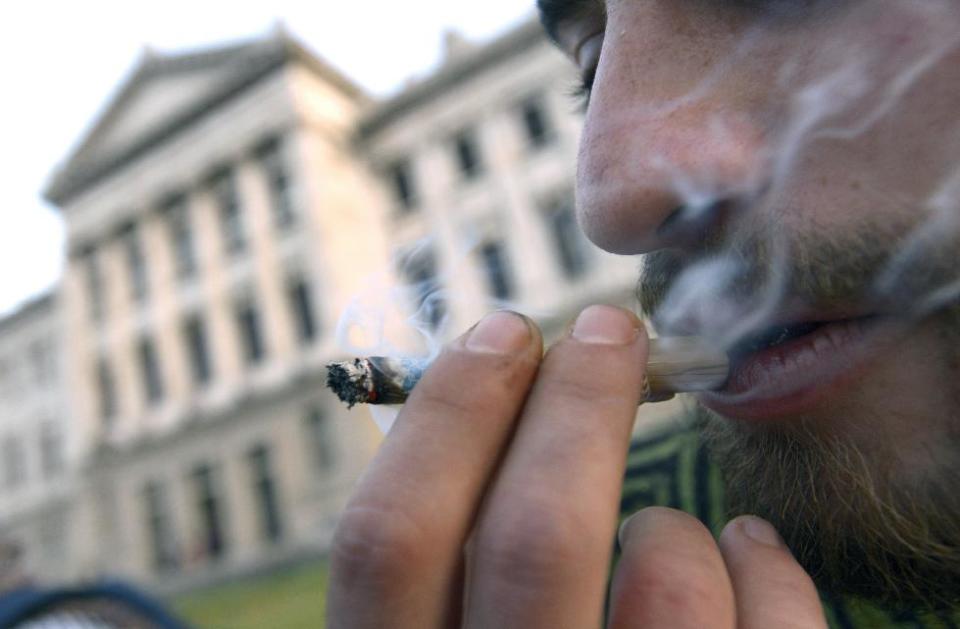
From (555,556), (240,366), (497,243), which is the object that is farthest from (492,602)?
(240,366)

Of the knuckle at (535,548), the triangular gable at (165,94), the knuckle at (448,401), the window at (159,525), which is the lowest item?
the window at (159,525)

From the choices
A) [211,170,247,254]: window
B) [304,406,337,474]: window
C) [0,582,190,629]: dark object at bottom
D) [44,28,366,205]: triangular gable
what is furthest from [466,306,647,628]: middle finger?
[211,170,247,254]: window

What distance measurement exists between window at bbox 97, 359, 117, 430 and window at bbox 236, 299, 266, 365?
5485 millimetres

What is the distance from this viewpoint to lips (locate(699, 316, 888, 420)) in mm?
770

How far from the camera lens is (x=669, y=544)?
0.68 metres

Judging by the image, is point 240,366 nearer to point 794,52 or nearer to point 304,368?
point 304,368

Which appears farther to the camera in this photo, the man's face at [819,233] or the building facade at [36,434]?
the building facade at [36,434]

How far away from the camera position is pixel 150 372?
22.4 m

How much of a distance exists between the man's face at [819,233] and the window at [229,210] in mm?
20948

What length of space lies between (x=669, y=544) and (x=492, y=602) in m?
0.19

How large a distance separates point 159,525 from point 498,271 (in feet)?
43.6

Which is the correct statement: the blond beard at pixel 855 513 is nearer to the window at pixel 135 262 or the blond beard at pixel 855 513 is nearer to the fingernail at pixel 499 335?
the fingernail at pixel 499 335

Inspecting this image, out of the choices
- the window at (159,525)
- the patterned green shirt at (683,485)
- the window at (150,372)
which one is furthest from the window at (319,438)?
the patterned green shirt at (683,485)

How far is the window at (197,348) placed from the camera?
69.7ft
